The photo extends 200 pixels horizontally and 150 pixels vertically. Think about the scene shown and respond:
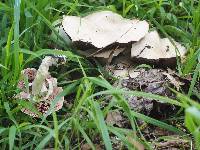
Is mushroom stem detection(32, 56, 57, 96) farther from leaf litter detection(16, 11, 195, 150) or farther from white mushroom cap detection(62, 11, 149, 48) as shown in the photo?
white mushroom cap detection(62, 11, 149, 48)

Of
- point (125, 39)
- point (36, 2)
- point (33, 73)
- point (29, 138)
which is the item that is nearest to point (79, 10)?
point (36, 2)

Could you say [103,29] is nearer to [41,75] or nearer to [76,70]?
[76,70]

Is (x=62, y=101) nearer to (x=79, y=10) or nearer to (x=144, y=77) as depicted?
(x=144, y=77)

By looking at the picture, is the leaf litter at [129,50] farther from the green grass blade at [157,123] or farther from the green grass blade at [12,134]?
the green grass blade at [12,134]

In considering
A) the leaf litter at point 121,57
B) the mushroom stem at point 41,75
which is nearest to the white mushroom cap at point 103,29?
the leaf litter at point 121,57

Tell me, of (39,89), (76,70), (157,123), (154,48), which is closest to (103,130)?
(157,123)
